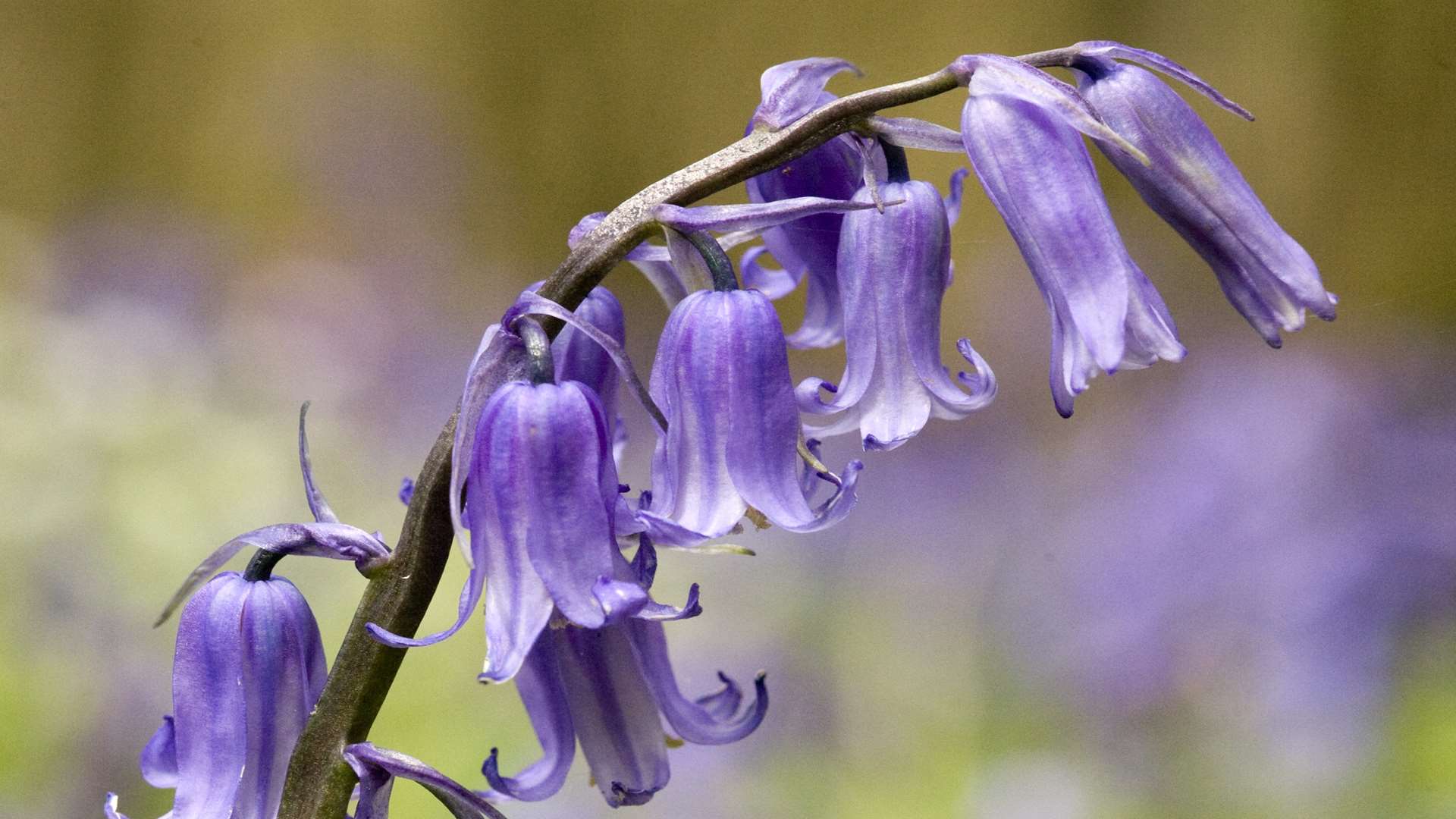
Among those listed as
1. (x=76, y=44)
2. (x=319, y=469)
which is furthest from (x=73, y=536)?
(x=76, y=44)

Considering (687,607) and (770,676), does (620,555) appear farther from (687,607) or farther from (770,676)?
(770,676)

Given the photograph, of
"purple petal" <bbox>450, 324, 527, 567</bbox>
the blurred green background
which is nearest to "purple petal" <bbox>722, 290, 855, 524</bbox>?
"purple petal" <bbox>450, 324, 527, 567</bbox>

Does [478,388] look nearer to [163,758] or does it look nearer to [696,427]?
[696,427]

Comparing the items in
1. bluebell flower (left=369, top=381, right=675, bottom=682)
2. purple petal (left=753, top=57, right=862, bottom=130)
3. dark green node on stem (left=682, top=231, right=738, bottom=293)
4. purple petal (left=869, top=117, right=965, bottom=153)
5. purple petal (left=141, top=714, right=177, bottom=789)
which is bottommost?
purple petal (left=141, top=714, right=177, bottom=789)

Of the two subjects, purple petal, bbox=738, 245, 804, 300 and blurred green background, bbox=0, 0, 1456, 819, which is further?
blurred green background, bbox=0, 0, 1456, 819

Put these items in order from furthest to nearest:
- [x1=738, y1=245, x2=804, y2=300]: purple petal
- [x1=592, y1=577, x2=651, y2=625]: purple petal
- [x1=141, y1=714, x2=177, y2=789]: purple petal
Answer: [x1=738, y1=245, x2=804, y2=300]: purple petal → [x1=141, y1=714, x2=177, y2=789]: purple petal → [x1=592, y1=577, x2=651, y2=625]: purple petal

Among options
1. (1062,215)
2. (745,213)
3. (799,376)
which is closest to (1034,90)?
(1062,215)

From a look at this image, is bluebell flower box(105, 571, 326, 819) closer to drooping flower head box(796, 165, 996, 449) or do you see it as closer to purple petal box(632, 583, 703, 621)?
purple petal box(632, 583, 703, 621)

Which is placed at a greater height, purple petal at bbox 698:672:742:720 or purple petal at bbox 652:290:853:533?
purple petal at bbox 652:290:853:533

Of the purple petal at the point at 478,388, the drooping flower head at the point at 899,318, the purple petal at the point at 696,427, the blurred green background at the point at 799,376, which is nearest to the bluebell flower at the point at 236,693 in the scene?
the purple petal at the point at 478,388
